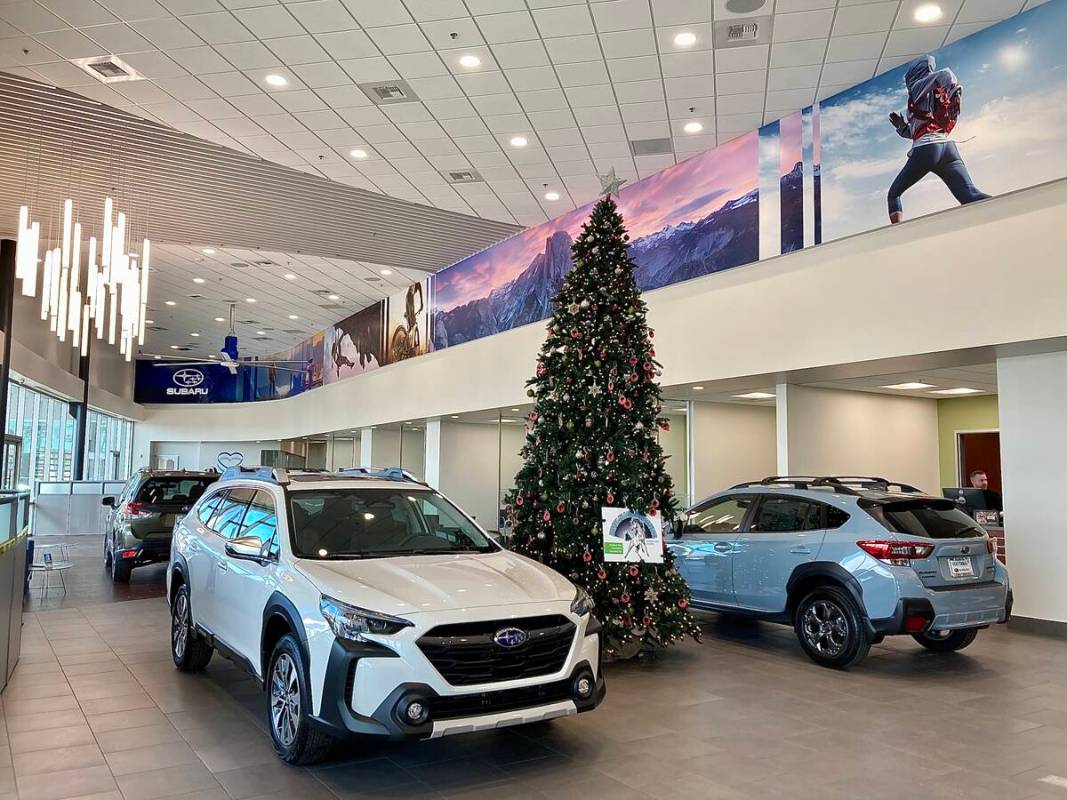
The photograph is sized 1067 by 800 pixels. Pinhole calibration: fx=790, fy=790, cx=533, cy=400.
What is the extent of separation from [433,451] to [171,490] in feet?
31.0

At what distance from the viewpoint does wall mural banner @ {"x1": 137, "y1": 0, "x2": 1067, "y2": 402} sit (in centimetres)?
807

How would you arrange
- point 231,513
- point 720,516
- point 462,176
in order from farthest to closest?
point 462,176 → point 720,516 → point 231,513

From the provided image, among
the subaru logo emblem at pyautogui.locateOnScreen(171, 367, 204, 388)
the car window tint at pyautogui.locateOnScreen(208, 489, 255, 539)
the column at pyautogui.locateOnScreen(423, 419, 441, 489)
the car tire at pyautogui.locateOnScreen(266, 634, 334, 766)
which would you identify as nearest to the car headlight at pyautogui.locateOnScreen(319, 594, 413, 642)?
the car tire at pyautogui.locateOnScreen(266, 634, 334, 766)

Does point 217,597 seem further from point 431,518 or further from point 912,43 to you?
point 912,43

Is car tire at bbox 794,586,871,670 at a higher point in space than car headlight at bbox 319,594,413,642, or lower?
lower

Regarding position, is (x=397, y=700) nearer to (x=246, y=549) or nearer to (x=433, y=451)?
(x=246, y=549)

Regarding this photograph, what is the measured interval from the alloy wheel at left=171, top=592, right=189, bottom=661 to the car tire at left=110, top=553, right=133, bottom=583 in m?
5.53

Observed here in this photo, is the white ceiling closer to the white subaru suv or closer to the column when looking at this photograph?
the white subaru suv

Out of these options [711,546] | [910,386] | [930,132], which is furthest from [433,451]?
[930,132]

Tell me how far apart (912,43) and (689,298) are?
14.5 ft

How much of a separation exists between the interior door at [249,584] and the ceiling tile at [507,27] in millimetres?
5855

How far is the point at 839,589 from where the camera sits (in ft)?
21.0

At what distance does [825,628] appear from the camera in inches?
258

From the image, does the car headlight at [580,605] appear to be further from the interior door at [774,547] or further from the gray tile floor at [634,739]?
the interior door at [774,547]
